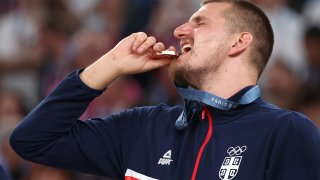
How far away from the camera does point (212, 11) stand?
4539 millimetres

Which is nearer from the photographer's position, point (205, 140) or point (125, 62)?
point (205, 140)

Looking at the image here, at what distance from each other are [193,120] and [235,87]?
0.26 metres

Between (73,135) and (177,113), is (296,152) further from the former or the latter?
(73,135)

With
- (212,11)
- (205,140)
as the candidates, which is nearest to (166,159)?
(205,140)

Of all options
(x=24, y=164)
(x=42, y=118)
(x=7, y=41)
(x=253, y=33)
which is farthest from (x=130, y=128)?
(x=7, y=41)

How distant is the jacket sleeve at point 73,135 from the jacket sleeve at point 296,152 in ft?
2.69

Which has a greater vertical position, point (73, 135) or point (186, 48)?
point (186, 48)

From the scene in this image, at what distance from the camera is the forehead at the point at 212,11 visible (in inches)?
178

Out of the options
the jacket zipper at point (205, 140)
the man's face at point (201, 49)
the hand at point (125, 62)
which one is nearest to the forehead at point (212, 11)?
the man's face at point (201, 49)

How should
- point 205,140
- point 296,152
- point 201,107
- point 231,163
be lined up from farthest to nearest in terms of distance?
1. point 201,107
2. point 205,140
3. point 231,163
4. point 296,152

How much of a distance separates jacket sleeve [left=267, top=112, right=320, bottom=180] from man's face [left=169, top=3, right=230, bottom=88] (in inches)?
22.7

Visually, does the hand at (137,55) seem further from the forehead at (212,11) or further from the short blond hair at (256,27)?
the short blond hair at (256,27)

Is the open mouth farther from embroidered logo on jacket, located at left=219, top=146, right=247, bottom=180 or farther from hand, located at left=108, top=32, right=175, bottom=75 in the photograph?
embroidered logo on jacket, located at left=219, top=146, right=247, bottom=180

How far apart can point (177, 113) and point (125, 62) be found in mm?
363
